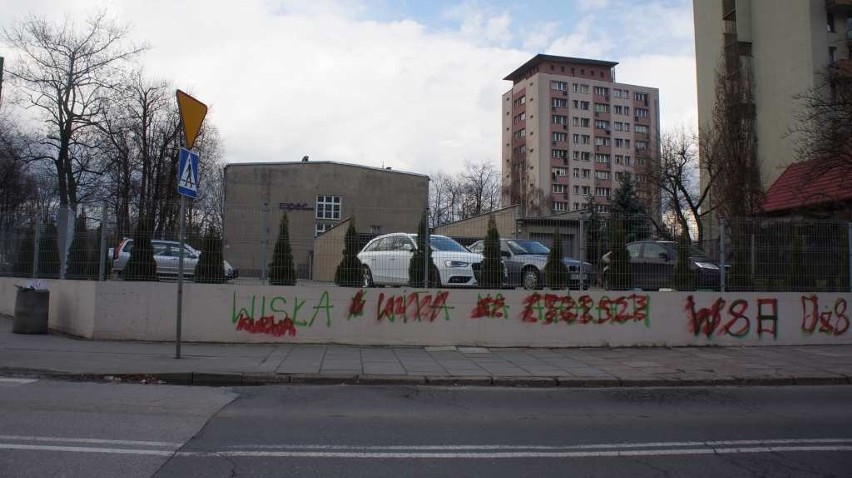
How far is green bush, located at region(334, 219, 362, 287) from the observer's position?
477 inches

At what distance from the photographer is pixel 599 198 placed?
96.4 metres

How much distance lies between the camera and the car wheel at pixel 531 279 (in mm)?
12844

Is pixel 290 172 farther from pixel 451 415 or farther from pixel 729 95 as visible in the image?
pixel 451 415

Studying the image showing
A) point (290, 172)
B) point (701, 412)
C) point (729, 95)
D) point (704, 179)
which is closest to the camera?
point (701, 412)

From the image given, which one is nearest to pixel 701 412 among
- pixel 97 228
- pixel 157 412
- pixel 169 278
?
pixel 157 412

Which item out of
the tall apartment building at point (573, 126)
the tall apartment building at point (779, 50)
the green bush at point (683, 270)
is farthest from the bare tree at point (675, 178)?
the tall apartment building at point (573, 126)

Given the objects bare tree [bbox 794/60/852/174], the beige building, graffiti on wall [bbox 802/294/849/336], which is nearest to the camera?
graffiti on wall [bbox 802/294/849/336]

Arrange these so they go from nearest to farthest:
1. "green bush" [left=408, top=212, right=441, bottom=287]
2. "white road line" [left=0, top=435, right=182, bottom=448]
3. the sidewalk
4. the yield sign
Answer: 1. "white road line" [left=0, top=435, right=182, bottom=448]
2. the sidewalk
3. the yield sign
4. "green bush" [left=408, top=212, right=441, bottom=287]

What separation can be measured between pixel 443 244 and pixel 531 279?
213 centimetres

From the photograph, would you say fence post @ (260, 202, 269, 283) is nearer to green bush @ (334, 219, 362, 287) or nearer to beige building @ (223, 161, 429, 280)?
green bush @ (334, 219, 362, 287)

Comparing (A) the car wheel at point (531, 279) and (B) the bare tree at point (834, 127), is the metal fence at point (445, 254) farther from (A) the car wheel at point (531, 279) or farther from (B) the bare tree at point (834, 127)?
(B) the bare tree at point (834, 127)

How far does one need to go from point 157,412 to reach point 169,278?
6.49 meters

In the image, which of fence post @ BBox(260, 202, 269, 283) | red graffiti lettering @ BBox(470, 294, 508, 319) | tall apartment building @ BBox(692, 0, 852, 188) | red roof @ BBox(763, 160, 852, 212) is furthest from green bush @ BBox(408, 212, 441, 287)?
tall apartment building @ BBox(692, 0, 852, 188)

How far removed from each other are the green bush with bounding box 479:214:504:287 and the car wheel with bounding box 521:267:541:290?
72cm
